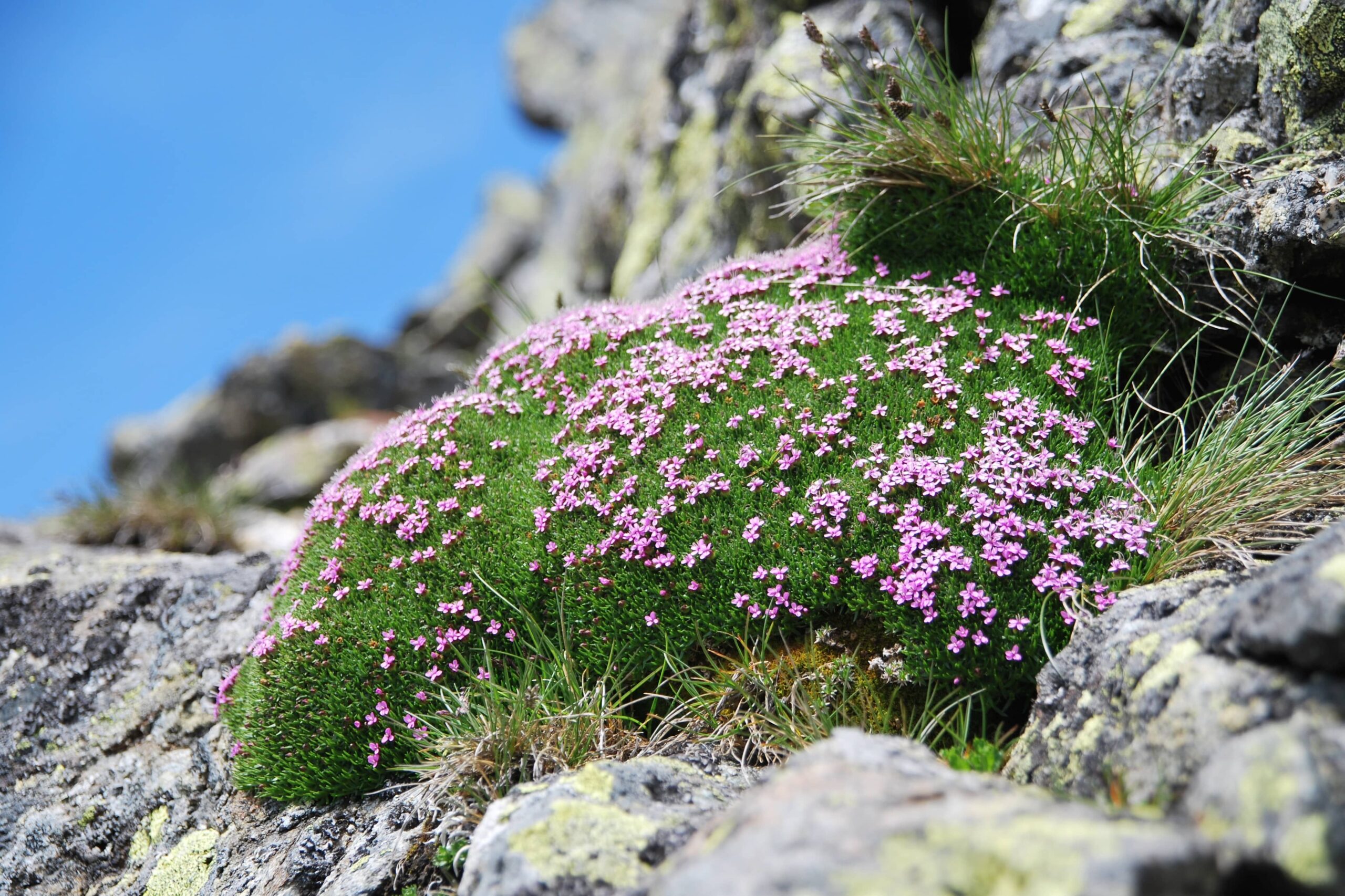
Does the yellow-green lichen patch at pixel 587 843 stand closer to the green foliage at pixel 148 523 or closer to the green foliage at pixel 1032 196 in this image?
the green foliage at pixel 1032 196

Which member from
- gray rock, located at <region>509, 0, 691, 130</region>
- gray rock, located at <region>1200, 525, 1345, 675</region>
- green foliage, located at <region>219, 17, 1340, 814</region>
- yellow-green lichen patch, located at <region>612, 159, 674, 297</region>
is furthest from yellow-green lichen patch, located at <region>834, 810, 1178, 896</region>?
gray rock, located at <region>509, 0, 691, 130</region>

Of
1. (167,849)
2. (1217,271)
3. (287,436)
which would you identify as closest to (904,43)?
(1217,271)

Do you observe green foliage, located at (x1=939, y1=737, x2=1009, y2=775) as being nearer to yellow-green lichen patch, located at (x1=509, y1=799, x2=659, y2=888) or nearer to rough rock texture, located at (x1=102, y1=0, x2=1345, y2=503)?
yellow-green lichen patch, located at (x1=509, y1=799, x2=659, y2=888)

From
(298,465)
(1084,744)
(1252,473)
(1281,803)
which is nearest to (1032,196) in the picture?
(1252,473)

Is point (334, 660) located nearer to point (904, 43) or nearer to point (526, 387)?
point (526, 387)

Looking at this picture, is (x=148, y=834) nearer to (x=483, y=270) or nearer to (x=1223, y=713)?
(x=1223, y=713)

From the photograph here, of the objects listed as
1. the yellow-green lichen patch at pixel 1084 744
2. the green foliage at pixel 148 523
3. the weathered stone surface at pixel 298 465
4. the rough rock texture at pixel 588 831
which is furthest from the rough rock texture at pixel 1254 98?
the weathered stone surface at pixel 298 465

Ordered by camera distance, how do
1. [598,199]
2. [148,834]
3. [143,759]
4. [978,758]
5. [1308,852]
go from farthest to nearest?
[598,199]
[143,759]
[148,834]
[978,758]
[1308,852]
